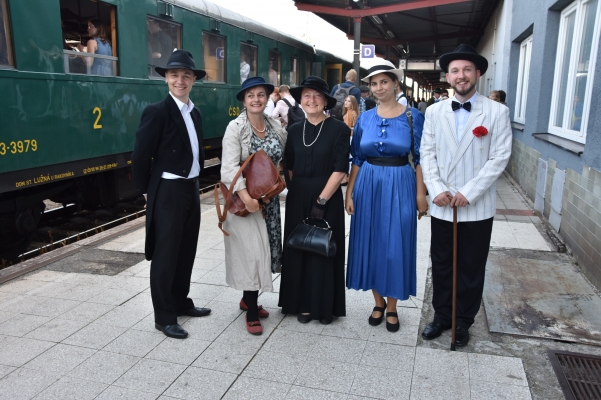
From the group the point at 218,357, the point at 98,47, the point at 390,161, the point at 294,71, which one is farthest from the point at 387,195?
the point at 294,71

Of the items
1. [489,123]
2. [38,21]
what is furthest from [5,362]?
[38,21]

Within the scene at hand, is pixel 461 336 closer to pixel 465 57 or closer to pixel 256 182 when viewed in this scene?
pixel 256 182

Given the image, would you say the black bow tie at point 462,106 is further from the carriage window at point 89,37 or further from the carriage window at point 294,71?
the carriage window at point 294,71

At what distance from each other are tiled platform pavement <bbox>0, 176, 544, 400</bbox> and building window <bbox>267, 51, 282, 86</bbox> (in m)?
8.28

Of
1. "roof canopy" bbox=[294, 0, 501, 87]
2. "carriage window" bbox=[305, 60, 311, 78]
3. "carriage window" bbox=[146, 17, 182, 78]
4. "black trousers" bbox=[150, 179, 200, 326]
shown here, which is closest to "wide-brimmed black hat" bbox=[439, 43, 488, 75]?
"black trousers" bbox=[150, 179, 200, 326]

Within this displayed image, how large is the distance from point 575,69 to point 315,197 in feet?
14.4

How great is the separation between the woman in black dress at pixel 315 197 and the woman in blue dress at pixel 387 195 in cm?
14

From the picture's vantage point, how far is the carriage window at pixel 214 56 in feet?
29.3

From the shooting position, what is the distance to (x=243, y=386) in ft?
9.59

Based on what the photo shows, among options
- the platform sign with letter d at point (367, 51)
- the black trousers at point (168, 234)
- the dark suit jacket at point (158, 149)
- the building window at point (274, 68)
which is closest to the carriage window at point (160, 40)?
the building window at point (274, 68)

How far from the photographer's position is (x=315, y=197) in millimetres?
3631

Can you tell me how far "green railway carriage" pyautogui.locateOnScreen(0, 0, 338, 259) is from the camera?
515cm

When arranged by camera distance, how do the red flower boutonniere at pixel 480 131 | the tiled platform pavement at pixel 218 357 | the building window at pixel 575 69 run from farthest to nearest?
the building window at pixel 575 69 < the red flower boutonniere at pixel 480 131 < the tiled platform pavement at pixel 218 357

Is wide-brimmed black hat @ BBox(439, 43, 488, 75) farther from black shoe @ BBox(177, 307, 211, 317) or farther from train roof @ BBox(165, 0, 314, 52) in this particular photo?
train roof @ BBox(165, 0, 314, 52)
